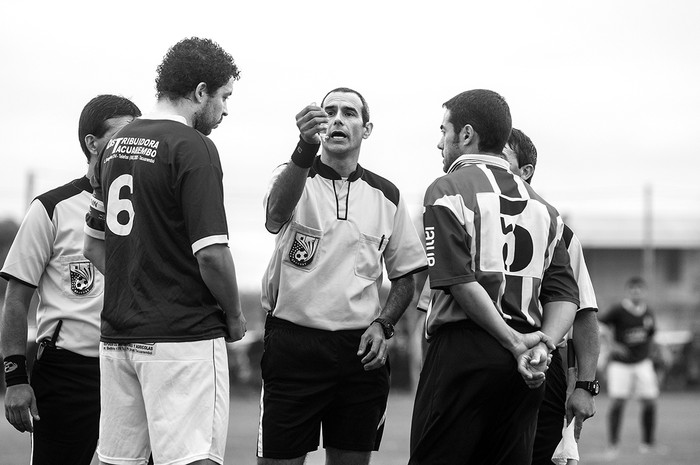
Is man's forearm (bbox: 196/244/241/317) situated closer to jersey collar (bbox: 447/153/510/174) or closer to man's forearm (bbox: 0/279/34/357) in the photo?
jersey collar (bbox: 447/153/510/174)

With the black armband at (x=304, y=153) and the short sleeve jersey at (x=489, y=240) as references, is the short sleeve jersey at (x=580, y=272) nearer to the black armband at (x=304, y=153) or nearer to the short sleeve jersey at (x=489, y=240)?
the short sleeve jersey at (x=489, y=240)

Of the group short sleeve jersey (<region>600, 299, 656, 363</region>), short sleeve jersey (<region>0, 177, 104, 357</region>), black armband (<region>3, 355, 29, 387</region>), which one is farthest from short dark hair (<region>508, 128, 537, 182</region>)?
short sleeve jersey (<region>600, 299, 656, 363</region>)

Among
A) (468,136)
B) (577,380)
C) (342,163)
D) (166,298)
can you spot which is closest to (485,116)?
(468,136)

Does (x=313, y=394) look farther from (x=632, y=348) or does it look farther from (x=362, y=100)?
(x=632, y=348)

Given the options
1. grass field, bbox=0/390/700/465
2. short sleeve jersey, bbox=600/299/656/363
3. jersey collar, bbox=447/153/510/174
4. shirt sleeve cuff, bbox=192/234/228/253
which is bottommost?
grass field, bbox=0/390/700/465

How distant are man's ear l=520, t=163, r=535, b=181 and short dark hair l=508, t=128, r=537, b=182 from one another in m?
0.02

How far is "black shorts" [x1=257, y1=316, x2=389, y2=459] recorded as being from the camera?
5.34m

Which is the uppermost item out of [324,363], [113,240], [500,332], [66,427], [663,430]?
[113,240]

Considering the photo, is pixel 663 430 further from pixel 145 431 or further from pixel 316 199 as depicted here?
pixel 145 431

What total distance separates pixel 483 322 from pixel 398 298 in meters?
1.32

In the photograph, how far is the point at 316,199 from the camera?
5531 millimetres

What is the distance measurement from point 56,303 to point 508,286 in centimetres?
251

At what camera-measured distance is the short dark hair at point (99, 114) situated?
536 centimetres

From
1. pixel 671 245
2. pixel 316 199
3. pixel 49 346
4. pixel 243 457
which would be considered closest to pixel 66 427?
pixel 49 346
